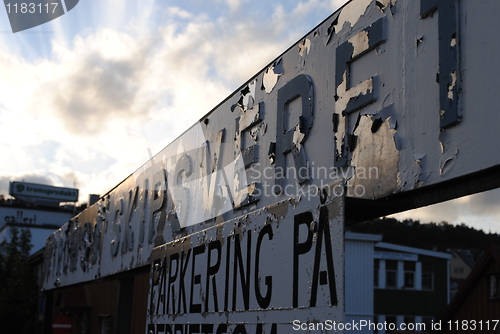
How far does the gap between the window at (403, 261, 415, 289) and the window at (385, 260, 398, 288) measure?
0.65 meters

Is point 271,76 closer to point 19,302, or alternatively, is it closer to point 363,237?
point 19,302

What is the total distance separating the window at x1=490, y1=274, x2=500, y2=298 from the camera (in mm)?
20828

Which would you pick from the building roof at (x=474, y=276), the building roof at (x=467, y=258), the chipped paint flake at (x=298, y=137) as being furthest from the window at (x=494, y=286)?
the building roof at (x=467, y=258)

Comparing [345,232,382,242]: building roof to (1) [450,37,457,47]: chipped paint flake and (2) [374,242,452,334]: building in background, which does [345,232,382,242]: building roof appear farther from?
(1) [450,37,457,47]: chipped paint flake

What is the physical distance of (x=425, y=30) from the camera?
3.81m

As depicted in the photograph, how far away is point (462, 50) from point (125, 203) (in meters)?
7.10

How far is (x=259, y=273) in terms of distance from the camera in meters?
3.66

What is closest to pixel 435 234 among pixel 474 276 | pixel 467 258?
pixel 467 258

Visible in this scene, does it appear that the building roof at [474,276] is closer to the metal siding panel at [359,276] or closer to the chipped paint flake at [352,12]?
the metal siding panel at [359,276]

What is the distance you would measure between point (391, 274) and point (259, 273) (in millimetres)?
33350

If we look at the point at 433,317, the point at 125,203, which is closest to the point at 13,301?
the point at 125,203

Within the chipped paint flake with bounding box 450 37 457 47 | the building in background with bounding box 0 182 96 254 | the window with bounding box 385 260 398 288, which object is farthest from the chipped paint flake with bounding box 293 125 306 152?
the building in background with bounding box 0 182 96 254

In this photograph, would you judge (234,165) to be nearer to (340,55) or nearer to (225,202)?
(225,202)

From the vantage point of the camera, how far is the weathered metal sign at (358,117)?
11.3 ft
